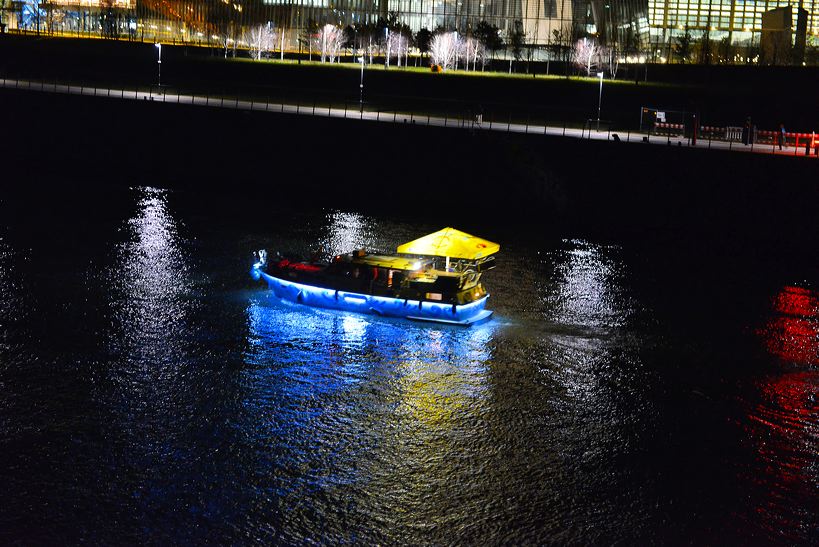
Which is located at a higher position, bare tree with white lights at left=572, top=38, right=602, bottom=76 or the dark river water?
bare tree with white lights at left=572, top=38, right=602, bottom=76

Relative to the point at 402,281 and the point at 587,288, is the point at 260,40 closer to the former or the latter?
the point at 587,288

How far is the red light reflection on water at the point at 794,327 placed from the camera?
27.5 meters

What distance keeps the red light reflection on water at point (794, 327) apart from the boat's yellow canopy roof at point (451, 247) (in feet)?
29.7

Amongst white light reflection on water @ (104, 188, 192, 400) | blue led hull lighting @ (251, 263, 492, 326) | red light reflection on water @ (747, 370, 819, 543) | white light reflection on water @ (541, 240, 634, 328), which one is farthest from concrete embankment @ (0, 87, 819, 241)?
red light reflection on water @ (747, 370, 819, 543)

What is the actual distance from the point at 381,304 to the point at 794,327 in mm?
13374

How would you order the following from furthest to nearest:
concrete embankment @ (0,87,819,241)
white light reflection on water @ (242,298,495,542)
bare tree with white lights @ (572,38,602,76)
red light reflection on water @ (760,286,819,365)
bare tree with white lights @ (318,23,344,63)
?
1. bare tree with white lights @ (318,23,344,63)
2. bare tree with white lights @ (572,38,602,76)
3. concrete embankment @ (0,87,819,241)
4. red light reflection on water @ (760,286,819,365)
5. white light reflection on water @ (242,298,495,542)

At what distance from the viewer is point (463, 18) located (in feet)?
302

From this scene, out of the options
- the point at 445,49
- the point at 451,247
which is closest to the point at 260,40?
the point at 445,49

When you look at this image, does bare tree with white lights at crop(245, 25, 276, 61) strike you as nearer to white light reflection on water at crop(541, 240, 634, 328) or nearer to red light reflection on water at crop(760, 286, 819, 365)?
white light reflection on water at crop(541, 240, 634, 328)

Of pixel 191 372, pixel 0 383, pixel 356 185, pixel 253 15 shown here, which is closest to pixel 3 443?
pixel 0 383

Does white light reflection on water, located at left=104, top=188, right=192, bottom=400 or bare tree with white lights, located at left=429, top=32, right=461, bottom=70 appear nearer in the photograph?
white light reflection on water, located at left=104, top=188, right=192, bottom=400

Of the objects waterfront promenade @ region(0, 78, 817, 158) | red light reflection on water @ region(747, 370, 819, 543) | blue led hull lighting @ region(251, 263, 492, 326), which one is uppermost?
waterfront promenade @ region(0, 78, 817, 158)

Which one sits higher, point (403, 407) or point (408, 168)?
point (408, 168)

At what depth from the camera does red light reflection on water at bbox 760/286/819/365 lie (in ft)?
90.1
